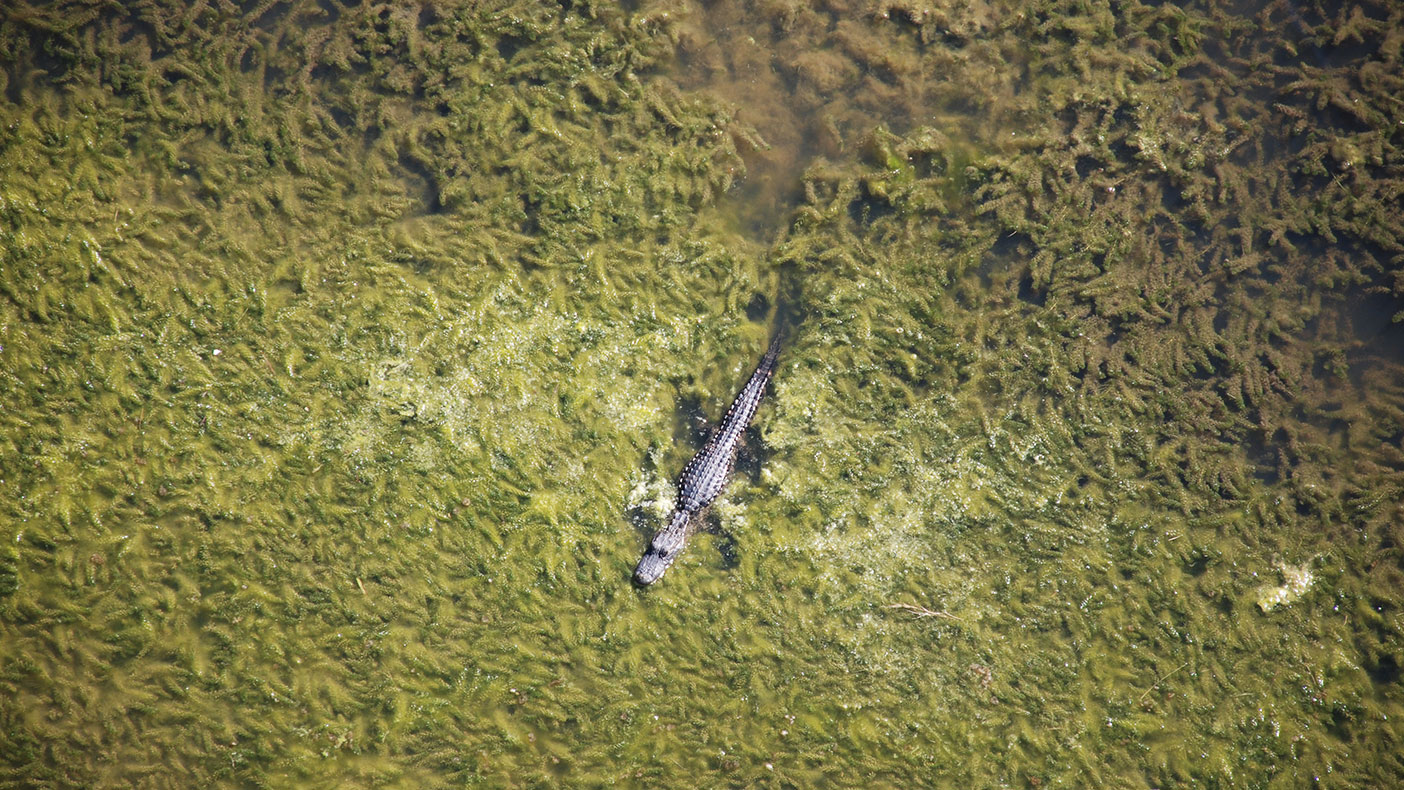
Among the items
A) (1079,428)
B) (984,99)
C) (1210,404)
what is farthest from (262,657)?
(1210,404)

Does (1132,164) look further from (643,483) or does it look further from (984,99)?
(643,483)

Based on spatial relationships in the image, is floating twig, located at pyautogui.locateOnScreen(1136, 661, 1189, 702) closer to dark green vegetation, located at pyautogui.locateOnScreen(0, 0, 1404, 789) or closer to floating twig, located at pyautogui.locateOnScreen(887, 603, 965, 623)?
dark green vegetation, located at pyautogui.locateOnScreen(0, 0, 1404, 789)

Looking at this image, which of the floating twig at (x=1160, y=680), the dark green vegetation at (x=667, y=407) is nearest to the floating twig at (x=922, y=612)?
the dark green vegetation at (x=667, y=407)

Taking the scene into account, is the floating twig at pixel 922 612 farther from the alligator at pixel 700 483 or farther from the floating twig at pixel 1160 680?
the alligator at pixel 700 483

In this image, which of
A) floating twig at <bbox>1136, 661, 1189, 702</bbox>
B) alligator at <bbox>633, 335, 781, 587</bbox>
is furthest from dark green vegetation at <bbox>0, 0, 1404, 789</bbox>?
alligator at <bbox>633, 335, 781, 587</bbox>

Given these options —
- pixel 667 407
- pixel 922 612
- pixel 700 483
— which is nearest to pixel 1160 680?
pixel 922 612

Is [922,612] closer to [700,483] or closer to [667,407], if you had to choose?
[700,483]
